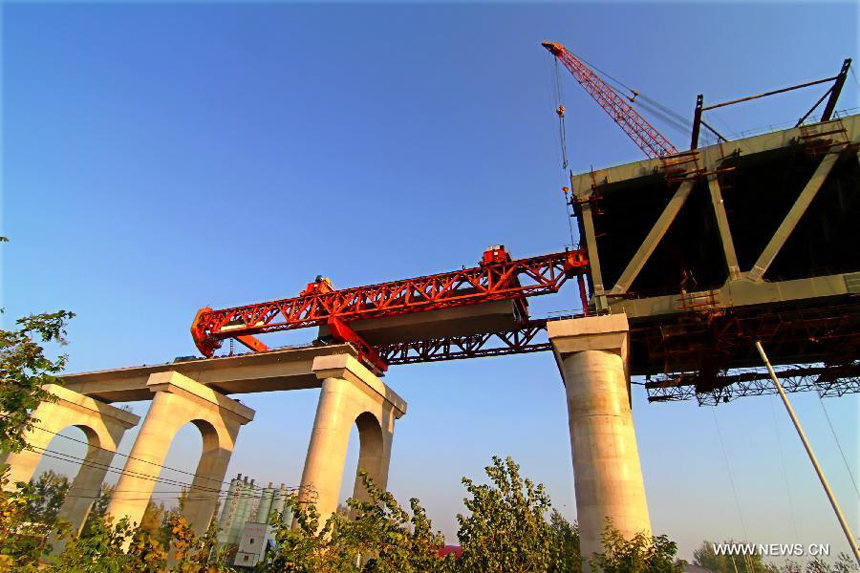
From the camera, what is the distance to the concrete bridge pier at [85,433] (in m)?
36.9

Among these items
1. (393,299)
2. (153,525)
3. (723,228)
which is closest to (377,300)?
(393,299)

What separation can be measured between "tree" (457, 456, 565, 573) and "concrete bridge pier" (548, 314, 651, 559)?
7.65 metres

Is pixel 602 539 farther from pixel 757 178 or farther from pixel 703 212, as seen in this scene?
pixel 757 178

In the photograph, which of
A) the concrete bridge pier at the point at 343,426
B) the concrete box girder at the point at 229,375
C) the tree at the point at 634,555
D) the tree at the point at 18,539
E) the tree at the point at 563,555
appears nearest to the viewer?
the tree at the point at 18,539

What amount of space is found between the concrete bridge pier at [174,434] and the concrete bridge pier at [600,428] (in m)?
26.0

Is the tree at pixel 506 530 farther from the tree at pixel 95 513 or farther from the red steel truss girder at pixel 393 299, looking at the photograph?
the red steel truss girder at pixel 393 299

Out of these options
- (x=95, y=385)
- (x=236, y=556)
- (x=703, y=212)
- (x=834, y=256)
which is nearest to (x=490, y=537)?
(x=703, y=212)

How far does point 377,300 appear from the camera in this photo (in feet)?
103

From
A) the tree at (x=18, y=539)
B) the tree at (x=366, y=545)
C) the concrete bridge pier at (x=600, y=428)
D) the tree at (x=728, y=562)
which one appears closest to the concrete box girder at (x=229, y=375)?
the concrete bridge pier at (x=600, y=428)

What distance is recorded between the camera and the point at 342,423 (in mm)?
27000

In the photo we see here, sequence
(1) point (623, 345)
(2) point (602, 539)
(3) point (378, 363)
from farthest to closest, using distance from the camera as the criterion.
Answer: (3) point (378, 363)
(1) point (623, 345)
(2) point (602, 539)

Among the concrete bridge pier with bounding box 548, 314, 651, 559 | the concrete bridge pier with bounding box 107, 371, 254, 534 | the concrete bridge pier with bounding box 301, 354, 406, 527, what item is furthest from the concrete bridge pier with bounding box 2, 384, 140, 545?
the concrete bridge pier with bounding box 548, 314, 651, 559

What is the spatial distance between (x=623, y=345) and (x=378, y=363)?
18096mm

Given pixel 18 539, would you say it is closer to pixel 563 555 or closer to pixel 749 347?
pixel 563 555
